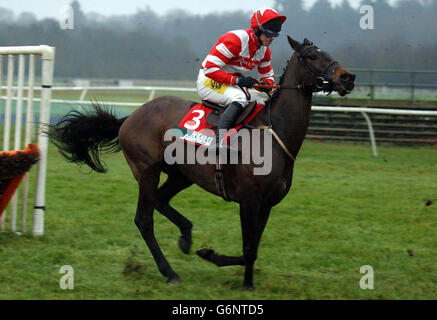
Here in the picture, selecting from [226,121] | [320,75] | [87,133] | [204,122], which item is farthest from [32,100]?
[320,75]

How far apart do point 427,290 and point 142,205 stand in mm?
2178

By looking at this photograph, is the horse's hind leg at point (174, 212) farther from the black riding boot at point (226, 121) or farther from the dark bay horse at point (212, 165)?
the black riding boot at point (226, 121)

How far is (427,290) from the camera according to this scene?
13.6ft

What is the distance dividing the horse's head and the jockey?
23cm

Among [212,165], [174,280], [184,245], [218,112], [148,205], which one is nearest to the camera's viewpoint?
[174,280]

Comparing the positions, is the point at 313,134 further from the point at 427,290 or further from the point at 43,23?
the point at 427,290

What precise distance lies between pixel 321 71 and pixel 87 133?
2168 millimetres

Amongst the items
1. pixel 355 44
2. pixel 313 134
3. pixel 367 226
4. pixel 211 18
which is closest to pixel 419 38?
pixel 355 44

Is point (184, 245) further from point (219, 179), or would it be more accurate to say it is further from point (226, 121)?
point (226, 121)

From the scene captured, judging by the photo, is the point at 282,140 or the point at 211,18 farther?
the point at 211,18

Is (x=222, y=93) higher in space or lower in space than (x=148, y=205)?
higher

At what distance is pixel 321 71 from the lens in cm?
412

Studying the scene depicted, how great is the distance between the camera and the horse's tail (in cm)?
516

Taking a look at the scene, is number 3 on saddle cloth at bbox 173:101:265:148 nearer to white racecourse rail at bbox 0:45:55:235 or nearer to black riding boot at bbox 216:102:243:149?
black riding boot at bbox 216:102:243:149
